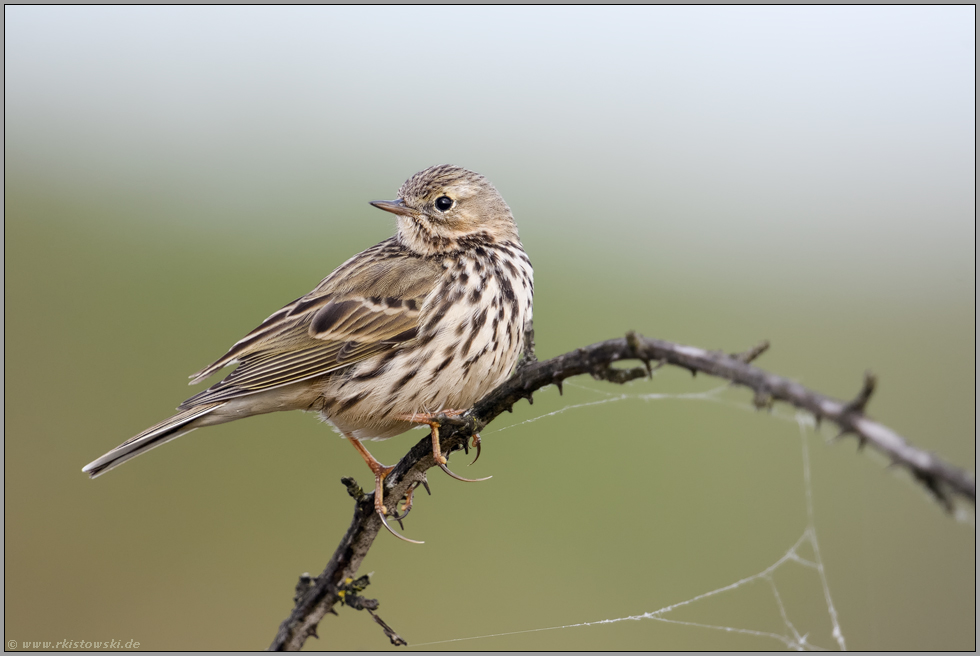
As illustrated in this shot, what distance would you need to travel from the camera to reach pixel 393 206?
519cm

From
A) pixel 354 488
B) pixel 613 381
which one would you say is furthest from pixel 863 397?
pixel 354 488

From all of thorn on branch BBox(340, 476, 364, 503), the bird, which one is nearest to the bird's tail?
the bird

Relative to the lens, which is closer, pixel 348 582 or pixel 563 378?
pixel 563 378

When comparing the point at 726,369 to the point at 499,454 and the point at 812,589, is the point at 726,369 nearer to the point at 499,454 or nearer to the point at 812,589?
the point at 499,454

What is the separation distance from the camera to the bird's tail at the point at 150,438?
388 cm

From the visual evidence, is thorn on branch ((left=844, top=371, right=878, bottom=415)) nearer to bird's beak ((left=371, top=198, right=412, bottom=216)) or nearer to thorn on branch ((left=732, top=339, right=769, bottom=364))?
thorn on branch ((left=732, top=339, right=769, bottom=364))

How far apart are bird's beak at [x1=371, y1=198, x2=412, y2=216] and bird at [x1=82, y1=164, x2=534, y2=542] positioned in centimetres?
3

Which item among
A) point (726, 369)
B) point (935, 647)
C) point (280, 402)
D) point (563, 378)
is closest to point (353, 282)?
point (280, 402)

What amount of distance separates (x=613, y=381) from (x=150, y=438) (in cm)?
298

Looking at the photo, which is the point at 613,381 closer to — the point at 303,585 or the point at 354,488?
the point at 354,488

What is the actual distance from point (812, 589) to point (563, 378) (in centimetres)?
746

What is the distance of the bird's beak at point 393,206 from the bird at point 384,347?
3cm

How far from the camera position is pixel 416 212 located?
206 inches

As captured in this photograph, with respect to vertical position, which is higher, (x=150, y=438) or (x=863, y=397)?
(x=150, y=438)
